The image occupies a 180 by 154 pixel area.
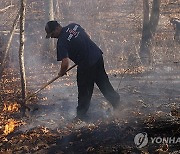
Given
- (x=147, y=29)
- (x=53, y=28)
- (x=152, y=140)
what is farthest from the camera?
(x=147, y=29)

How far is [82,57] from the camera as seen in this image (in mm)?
5969

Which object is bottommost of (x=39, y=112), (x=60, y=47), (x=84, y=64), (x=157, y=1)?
(x=39, y=112)

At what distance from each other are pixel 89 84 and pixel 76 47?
2.82ft

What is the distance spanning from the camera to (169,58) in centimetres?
1208

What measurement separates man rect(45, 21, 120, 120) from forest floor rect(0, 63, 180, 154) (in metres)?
0.48

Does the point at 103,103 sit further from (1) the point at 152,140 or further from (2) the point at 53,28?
(1) the point at 152,140

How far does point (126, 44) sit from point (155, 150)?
10.5m

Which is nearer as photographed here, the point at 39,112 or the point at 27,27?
the point at 39,112

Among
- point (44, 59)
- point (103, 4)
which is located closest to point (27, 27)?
point (44, 59)

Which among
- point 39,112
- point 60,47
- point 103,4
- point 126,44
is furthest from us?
point 103,4

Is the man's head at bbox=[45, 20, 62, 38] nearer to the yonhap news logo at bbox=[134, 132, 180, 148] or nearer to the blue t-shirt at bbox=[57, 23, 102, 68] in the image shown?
the blue t-shirt at bbox=[57, 23, 102, 68]

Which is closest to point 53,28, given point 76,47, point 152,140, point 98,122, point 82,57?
point 76,47

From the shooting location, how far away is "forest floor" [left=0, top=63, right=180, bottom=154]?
492 centimetres

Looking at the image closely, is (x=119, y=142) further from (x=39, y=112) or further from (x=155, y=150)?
(x=39, y=112)
